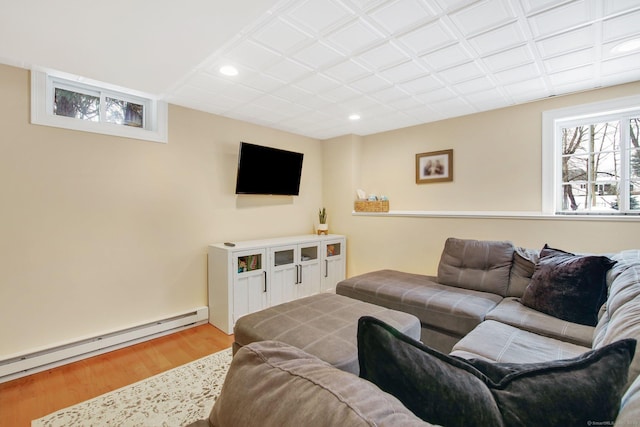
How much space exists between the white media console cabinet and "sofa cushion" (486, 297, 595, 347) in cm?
216

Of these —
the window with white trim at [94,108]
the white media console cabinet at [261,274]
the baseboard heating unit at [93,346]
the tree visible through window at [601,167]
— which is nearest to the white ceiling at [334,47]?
the window with white trim at [94,108]

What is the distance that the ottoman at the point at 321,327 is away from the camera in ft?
4.93

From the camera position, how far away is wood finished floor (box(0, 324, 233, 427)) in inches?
72.8

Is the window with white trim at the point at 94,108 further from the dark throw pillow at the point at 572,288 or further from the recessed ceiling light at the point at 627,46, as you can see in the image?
the recessed ceiling light at the point at 627,46

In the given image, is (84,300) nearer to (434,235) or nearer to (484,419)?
(484,419)

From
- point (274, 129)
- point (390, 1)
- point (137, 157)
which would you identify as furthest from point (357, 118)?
point (137, 157)

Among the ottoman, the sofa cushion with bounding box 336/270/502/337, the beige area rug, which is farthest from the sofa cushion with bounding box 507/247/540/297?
the beige area rug

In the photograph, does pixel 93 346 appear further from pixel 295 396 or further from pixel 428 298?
pixel 428 298

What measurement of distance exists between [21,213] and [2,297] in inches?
25.3

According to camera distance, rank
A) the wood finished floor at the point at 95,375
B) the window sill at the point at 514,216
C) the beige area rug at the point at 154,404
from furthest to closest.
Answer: the window sill at the point at 514,216 < the wood finished floor at the point at 95,375 < the beige area rug at the point at 154,404

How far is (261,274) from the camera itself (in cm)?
323

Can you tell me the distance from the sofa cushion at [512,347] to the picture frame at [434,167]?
2216mm

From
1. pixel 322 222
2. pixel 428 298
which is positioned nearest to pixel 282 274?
pixel 322 222

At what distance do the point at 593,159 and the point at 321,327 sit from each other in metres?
3.17
